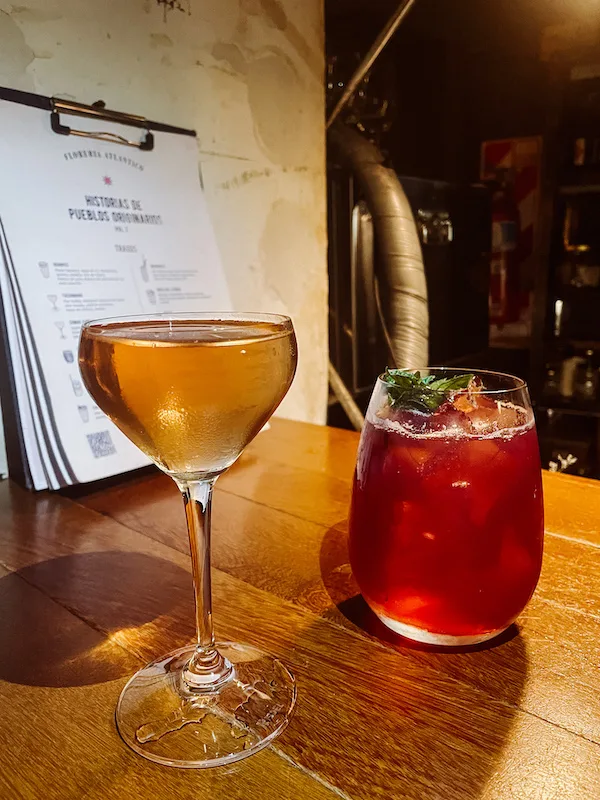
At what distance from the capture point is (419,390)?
0.50 metres

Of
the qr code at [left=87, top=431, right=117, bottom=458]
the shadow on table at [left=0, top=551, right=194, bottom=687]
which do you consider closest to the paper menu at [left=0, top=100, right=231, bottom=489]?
the qr code at [left=87, top=431, right=117, bottom=458]

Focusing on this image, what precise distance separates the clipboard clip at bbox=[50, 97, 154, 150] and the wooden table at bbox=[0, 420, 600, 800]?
583 mm

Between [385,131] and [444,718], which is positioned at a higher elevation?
[385,131]

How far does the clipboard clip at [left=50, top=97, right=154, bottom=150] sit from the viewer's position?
98 centimetres

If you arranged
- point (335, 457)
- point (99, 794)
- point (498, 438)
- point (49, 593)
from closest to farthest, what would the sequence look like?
point (99, 794) → point (498, 438) → point (49, 593) → point (335, 457)

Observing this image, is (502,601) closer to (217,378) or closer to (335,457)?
(217,378)

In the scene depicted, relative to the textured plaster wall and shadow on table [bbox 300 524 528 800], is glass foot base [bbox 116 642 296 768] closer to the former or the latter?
shadow on table [bbox 300 524 528 800]

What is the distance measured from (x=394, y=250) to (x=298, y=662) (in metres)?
1.43

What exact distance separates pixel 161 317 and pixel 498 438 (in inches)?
11.4

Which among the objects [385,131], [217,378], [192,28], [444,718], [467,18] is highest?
[467,18]

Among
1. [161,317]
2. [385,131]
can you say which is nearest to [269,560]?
[161,317]

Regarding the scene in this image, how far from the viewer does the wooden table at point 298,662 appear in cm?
40

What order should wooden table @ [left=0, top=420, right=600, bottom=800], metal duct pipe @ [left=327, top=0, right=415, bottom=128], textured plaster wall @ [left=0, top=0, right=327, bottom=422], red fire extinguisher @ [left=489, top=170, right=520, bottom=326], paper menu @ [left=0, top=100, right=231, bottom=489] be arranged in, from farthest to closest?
red fire extinguisher @ [left=489, top=170, right=520, bottom=326] < metal duct pipe @ [left=327, top=0, right=415, bottom=128] < textured plaster wall @ [left=0, top=0, right=327, bottom=422] < paper menu @ [left=0, top=100, right=231, bottom=489] < wooden table @ [left=0, top=420, right=600, bottom=800]

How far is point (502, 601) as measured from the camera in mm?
499
